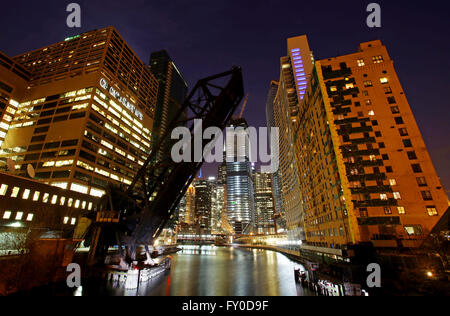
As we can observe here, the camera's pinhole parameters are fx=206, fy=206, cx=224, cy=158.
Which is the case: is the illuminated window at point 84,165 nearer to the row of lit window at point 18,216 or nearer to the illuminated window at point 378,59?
the row of lit window at point 18,216

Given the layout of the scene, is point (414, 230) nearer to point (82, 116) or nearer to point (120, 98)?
point (82, 116)

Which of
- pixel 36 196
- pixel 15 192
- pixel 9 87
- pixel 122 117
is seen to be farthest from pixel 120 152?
pixel 9 87

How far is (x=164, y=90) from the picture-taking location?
172 meters

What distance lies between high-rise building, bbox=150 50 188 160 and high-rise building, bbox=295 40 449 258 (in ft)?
432

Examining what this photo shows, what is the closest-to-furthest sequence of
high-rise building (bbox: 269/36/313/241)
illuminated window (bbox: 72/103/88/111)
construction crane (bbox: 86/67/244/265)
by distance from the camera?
construction crane (bbox: 86/67/244/265) < illuminated window (bbox: 72/103/88/111) < high-rise building (bbox: 269/36/313/241)

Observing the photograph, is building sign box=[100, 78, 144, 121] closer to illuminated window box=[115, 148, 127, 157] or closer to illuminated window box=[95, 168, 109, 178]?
illuminated window box=[115, 148, 127, 157]

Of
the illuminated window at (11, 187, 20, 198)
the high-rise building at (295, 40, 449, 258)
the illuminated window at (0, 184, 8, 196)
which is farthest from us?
the illuminated window at (11, 187, 20, 198)

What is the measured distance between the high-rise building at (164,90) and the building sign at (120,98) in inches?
2579

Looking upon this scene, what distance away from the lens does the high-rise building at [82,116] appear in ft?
197

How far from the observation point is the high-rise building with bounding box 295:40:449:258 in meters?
31.8

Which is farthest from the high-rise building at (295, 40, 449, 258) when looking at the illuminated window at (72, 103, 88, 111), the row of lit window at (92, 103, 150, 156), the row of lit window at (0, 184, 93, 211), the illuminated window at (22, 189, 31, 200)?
the illuminated window at (72, 103, 88, 111)

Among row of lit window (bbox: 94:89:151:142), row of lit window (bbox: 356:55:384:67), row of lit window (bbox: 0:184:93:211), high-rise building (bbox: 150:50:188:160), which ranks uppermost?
high-rise building (bbox: 150:50:188:160)

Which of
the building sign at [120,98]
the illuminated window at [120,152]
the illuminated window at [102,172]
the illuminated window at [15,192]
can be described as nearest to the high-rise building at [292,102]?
the illuminated window at [120,152]

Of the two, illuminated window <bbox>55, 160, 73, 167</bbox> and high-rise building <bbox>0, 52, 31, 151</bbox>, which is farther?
high-rise building <bbox>0, 52, 31, 151</bbox>
